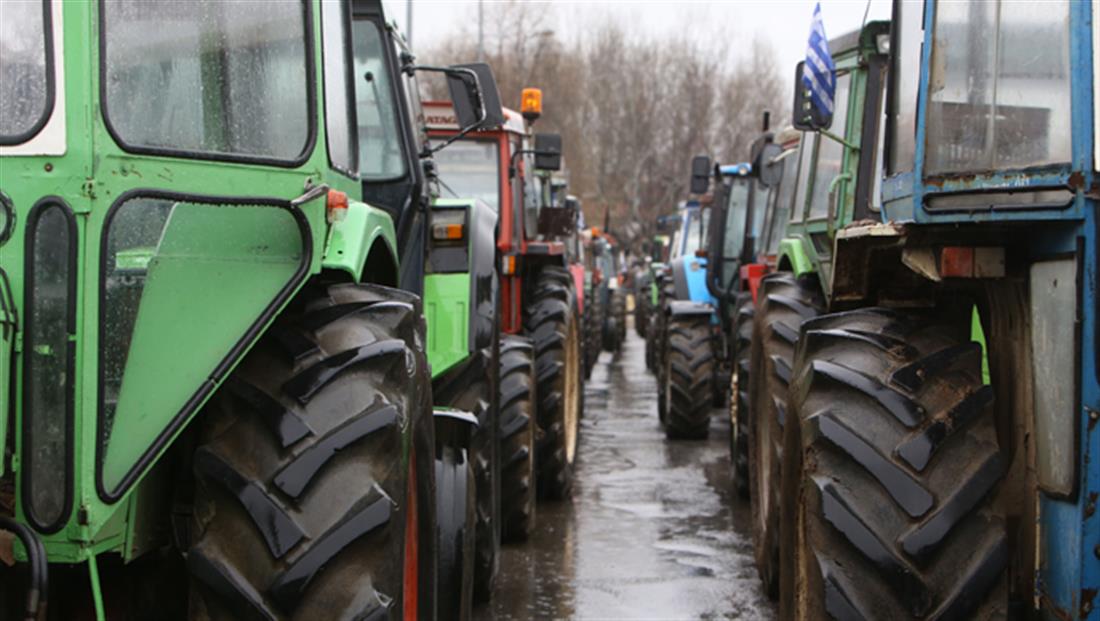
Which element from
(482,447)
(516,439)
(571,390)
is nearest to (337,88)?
(482,447)

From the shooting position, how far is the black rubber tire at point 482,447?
20.2 ft

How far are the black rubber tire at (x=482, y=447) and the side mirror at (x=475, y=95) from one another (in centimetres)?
103

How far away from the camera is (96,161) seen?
3064mm

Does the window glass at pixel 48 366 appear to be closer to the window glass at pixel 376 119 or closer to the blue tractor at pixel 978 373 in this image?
the blue tractor at pixel 978 373

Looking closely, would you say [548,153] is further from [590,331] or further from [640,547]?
[590,331]

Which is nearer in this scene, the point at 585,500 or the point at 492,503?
the point at 492,503

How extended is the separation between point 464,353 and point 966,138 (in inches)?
109

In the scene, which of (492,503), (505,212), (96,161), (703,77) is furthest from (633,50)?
(96,161)

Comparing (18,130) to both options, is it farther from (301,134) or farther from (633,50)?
(633,50)

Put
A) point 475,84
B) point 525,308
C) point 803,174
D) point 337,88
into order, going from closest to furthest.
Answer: point 337,88 < point 475,84 < point 803,174 < point 525,308

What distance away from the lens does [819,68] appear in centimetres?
652

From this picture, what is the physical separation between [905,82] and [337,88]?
6.26ft

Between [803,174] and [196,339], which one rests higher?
[803,174]

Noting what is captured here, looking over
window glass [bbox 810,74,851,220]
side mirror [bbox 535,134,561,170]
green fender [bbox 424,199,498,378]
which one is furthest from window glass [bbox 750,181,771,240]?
green fender [bbox 424,199,498,378]
